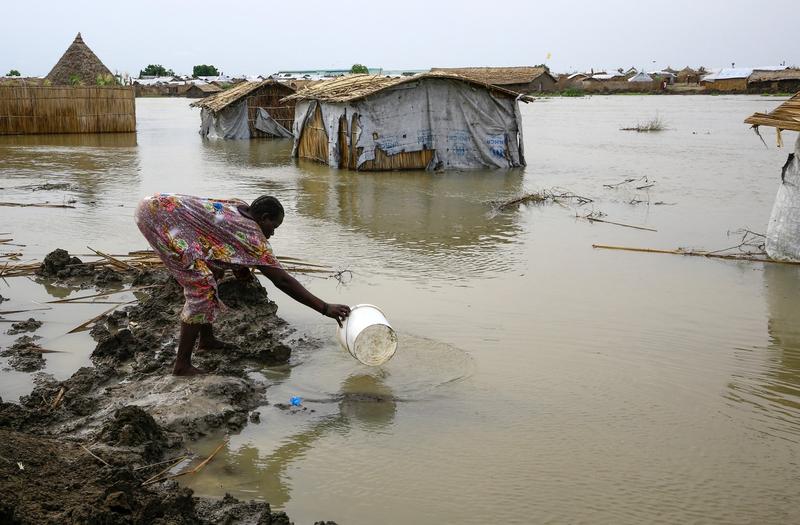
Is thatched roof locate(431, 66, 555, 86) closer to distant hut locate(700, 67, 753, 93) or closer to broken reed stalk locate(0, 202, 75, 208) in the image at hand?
distant hut locate(700, 67, 753, 93)

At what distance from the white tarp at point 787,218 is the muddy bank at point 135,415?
198 inches

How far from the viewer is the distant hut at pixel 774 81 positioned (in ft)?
156

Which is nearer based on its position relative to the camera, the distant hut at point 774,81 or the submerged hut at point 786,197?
the submerged hut at point 786,197

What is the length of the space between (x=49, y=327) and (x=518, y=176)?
10.2 meters

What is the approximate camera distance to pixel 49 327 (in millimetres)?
5340

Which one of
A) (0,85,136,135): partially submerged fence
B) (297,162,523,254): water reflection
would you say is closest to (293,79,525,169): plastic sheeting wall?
(297,162,523,254): water reflection

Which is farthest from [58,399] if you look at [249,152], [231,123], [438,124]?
[231,123]

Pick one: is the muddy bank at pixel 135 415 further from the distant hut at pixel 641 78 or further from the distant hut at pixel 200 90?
the distant hut at pixel 641 78

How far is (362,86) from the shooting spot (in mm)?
14352

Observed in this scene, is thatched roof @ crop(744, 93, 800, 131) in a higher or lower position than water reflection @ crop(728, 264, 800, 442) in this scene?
higher

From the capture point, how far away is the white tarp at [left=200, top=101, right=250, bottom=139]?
78.4 feet

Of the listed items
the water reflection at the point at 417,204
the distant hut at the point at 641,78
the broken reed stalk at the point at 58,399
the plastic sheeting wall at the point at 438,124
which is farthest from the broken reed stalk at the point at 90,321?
the distant hut at the point at 641,78

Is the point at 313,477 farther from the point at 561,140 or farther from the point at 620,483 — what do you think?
the point at 561,140

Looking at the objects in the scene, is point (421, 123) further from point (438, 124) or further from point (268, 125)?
point (268, 125)
